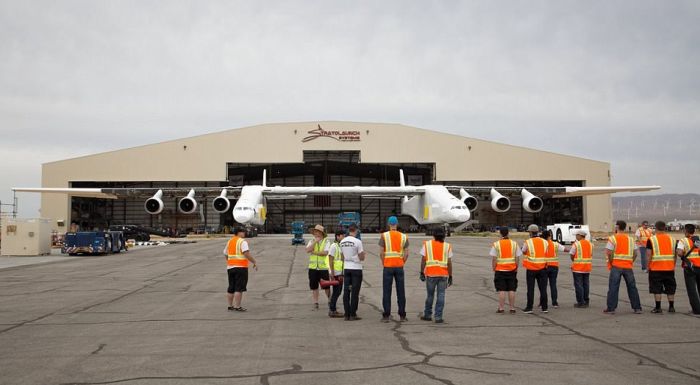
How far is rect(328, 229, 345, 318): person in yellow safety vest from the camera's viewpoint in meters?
9.32

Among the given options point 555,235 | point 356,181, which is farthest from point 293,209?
point 555,235

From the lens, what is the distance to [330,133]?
5331 cm

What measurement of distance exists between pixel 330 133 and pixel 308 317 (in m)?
44.6

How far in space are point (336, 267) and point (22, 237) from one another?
23.0 m

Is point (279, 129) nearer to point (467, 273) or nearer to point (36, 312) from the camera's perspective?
point (467, 273)

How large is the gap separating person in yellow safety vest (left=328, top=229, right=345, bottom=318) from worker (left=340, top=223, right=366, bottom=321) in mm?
248

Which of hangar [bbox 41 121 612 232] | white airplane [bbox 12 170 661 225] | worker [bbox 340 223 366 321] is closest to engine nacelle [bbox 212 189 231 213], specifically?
white airplane [bbox 12 170 661 225]

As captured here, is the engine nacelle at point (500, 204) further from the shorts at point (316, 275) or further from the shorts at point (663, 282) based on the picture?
the shorts at point (316, 275)

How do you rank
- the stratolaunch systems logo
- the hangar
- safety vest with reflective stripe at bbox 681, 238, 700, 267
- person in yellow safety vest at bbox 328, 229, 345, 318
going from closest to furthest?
1. person in yellow safety vest at bbox 328, 229, 345, 318
2. safety vest with reflective stripe at bbox 681, 238, 700, 267
3. the hangar
4. the stratolaunch systems logo

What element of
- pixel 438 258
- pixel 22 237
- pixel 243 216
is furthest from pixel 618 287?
pixel 22 237

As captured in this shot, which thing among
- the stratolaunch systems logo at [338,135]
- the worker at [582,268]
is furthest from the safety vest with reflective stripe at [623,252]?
the stratolaunch systems logo at [338,135]

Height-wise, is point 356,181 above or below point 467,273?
above

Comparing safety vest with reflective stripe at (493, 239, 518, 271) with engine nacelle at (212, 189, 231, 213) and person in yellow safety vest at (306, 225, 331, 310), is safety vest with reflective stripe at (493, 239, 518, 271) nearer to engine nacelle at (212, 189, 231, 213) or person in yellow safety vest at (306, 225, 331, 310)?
person in yellow safety vest at (306, 225, 331, 310)

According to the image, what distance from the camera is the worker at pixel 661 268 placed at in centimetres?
963
